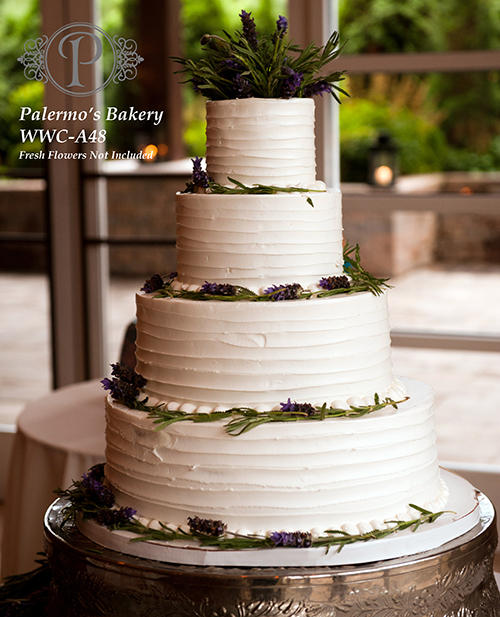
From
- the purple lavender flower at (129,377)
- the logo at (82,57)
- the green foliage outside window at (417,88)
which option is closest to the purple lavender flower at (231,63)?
the purple lavender flower at (129,377)

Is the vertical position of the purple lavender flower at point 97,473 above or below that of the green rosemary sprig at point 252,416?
below

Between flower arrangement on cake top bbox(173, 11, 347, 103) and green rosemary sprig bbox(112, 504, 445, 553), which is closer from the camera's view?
green rosemary sprig bbox(112, 504, 445, 553)

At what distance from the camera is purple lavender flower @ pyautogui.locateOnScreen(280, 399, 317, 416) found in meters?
1.27

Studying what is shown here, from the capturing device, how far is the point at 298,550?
3.97ft

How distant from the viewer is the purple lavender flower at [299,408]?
50.1 inches

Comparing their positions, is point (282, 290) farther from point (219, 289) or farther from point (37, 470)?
point (37, 470)

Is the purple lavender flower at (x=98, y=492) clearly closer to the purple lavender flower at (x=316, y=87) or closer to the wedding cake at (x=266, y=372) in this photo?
the wedding cake at (x=266, y=372)

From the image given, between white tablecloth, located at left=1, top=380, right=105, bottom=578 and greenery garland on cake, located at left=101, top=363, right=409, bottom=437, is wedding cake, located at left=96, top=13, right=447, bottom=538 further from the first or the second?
white tablecloth, located at left=1, top=380, right=105, bottom=578

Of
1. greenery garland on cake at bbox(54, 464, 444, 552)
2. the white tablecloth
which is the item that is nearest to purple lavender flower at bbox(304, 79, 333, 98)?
greenery garland on cake at bbox(54, 464, 444, 552)

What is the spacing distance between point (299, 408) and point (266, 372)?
77mm

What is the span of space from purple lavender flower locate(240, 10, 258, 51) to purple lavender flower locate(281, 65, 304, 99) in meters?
0.06

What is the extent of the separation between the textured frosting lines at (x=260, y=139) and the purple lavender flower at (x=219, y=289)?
19cm

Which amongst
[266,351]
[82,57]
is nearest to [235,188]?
[266,351]

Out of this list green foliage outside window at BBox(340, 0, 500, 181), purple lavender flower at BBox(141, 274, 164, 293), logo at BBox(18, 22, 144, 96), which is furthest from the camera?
logo at BBox(18, 22, 144, 96)
